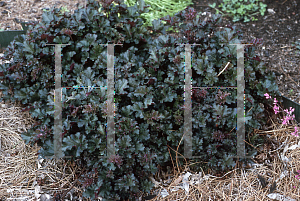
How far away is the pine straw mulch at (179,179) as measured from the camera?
7.09ft

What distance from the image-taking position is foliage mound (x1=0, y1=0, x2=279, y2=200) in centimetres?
207

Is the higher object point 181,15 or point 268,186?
point 181,15

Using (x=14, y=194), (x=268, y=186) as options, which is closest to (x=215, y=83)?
(x=268, y=186)

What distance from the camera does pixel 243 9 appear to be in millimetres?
3723

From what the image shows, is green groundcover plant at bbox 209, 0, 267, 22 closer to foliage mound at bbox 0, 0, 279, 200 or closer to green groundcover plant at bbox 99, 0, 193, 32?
green groundcover plant at bbox 99, 0, 193, 32

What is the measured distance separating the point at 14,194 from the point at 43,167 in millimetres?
301

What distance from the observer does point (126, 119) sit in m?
2.09

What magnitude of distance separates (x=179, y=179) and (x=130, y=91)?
89 cm

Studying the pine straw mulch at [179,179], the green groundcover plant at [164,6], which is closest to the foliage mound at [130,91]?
the pine straw mulch at [179,179]

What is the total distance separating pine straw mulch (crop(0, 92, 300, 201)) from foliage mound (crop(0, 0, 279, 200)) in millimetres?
156

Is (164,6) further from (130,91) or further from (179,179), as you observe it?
(179,179)

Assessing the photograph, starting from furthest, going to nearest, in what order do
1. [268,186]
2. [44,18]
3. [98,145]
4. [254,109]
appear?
[44,18] < [254,109] < [268,186] < [98,145]

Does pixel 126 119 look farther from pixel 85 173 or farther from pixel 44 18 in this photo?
pixel 44 18

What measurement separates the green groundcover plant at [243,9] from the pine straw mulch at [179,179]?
1.91m
